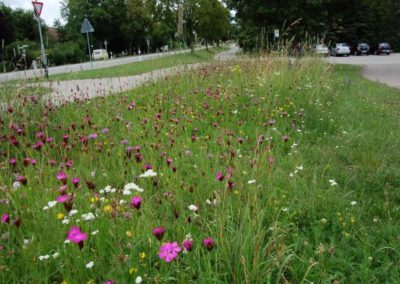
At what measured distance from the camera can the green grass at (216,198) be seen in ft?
5.67

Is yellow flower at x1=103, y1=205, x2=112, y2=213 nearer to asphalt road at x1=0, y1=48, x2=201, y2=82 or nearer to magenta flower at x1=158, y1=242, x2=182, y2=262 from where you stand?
magenta flower at x1=158, y1=242, x2=182, y2=262

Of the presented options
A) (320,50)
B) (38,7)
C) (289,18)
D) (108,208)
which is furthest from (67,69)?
(289,18)

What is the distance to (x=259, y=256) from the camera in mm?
1685

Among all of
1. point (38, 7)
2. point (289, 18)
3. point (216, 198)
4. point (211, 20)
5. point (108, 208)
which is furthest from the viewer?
point (211, 20)

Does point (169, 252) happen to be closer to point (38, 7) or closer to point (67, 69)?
point (67, 69)

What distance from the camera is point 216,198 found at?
2.02m

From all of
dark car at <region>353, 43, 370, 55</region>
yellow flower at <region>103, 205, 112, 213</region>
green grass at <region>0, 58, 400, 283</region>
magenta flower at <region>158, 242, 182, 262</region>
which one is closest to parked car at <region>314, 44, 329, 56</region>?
green grass at <region>0, 58, 400, 283</region>

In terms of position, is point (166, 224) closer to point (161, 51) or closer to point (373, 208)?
point (373, 208)

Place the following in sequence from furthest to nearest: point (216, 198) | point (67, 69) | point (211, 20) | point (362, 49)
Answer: point (362, 49) < point (211, 20) < point (67, 69) < point (216, 198)

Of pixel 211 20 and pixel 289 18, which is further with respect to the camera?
pixel 211 20

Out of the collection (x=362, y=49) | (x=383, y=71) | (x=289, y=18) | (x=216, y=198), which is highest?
(x=289, y=18)

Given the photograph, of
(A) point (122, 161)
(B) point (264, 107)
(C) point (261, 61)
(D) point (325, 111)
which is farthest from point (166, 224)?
(C) point (261, 61)

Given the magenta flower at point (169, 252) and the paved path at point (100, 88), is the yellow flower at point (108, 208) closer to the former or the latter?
the magenta flower at point (169, 252)

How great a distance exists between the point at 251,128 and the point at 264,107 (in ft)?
2.64
